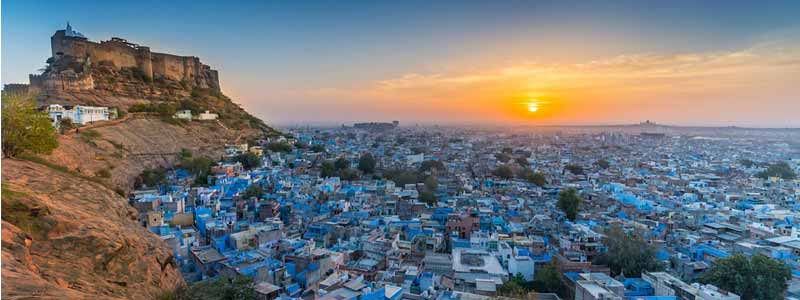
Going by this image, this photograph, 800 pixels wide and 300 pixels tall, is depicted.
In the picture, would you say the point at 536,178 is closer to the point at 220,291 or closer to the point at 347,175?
the point at 347,175

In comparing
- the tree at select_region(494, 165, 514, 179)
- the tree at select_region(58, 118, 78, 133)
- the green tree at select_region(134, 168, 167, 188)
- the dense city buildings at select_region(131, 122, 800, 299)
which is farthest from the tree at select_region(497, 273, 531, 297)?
the tree at select_region(58, 118, 78, 133)

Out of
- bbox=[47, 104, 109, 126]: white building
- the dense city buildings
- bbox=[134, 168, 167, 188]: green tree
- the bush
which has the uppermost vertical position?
bbox=[47, 104, 109, 126]: white building

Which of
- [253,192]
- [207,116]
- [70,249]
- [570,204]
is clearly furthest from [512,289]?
[207,116]

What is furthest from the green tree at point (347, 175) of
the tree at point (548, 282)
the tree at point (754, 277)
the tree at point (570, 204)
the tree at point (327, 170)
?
the tree at point (754, 277)

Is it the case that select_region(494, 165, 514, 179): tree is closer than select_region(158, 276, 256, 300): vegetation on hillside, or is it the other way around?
select_region(158, 276, 256, 300): vegetation on hillside

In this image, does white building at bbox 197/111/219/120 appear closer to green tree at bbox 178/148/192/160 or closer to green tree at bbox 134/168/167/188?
green tree at bbox 178/148/192/160

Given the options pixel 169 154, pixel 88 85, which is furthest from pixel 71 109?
pixel 88 85
